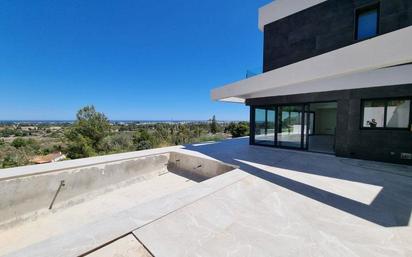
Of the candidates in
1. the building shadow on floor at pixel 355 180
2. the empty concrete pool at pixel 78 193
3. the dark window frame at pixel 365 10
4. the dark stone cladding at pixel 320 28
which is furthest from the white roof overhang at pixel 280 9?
the empty concrete pool at pixel 78 193

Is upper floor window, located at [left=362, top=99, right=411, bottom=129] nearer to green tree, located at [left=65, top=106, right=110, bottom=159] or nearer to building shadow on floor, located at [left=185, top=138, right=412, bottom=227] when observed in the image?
building shadow on floor, located at [left=185, top=138, right=412, bottom=227]

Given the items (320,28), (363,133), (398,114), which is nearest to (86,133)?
(320,28)

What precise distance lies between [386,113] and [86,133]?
65.5ft

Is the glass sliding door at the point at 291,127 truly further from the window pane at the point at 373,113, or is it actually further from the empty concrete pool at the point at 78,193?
the empty concrete pool at the point at 78,193

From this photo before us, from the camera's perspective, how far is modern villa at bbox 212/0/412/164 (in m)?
4.10

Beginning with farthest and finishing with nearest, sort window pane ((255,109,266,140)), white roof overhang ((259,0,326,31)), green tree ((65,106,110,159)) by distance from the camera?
1. green tree ((65,106,110,159))
2. window pane ((255,109,266,140))
3. white roof overhang ((259,0,326,31))

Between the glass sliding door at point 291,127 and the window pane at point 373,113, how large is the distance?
83.9 inches

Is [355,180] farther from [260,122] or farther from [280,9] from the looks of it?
[280,9]

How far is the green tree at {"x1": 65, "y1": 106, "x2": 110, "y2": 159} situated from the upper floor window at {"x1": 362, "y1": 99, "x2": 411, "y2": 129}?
59.5 ft

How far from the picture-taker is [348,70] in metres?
3.69

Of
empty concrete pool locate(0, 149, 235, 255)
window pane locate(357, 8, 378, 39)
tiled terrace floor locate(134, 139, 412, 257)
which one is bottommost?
empty concrete pool locate(0, 149, 235, 255)

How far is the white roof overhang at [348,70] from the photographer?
2996 mm

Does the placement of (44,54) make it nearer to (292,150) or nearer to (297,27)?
(297,27)

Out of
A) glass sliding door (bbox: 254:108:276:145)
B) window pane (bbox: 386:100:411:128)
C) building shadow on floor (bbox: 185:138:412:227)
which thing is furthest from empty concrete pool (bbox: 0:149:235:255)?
window pane (bbox: 386:100:411:128)
